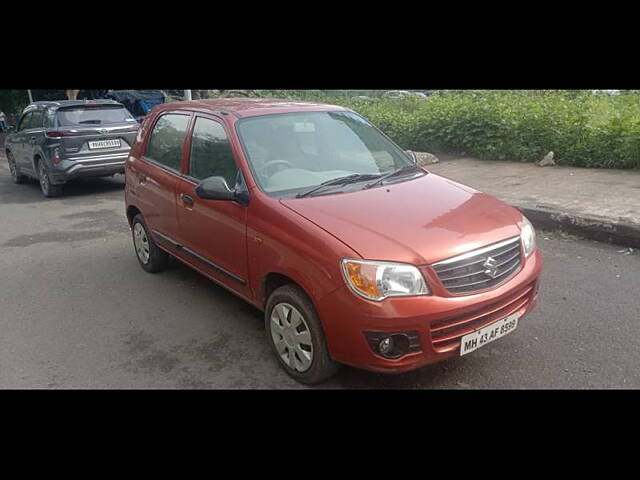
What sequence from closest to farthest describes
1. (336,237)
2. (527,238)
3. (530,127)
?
(336,237), (527,238), (530,127)

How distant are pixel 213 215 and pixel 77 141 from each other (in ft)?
21.9

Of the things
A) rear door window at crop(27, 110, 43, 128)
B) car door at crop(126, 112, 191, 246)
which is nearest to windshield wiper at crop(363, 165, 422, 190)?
car door at crop(126, 112, 191, 246)

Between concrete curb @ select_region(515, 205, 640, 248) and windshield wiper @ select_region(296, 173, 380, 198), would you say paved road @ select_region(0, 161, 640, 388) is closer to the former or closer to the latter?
concrete curb @ select_region(515, 205, 640, 248)

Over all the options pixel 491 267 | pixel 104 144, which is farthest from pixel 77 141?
pixel 491 267

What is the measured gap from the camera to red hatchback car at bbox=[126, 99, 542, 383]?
110 inches

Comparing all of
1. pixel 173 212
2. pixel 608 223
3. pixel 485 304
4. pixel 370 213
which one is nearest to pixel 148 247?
pixel 173 212

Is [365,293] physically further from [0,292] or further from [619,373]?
[0,292]

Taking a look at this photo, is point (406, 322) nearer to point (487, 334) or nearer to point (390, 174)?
point (487, 334)

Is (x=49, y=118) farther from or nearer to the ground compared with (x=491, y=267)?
farther from the ground

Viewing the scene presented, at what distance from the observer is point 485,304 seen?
2926 mm

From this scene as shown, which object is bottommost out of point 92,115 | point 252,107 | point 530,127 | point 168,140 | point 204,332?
point 204,332

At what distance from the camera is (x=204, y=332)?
408 centimetres

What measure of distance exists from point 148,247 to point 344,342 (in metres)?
3.09

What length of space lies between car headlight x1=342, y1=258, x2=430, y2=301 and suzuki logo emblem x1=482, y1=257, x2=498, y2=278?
1.43 feet
